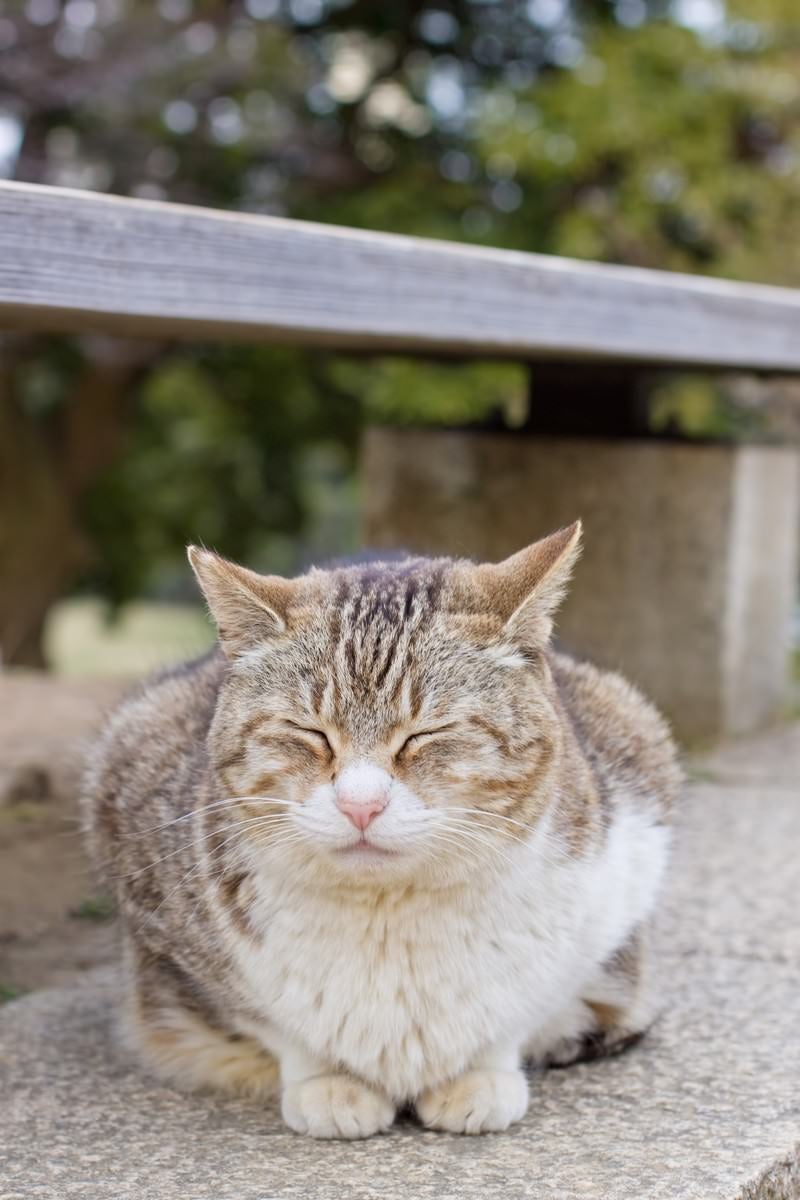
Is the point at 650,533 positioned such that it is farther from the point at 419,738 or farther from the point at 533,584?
the point at 419,738

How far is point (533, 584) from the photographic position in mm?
2277

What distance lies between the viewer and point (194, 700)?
2951 mm

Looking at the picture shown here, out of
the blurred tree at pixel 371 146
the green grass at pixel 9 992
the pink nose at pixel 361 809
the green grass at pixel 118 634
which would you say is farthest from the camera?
the green grass at pixel 118 634

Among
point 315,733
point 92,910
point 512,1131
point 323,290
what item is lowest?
point 92,910

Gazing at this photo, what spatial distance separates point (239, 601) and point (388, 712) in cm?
32

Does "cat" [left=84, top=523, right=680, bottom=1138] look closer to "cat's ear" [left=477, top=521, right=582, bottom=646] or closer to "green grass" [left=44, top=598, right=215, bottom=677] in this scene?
"cat's ear" [left=477, top=521, right=582, bottom=646]

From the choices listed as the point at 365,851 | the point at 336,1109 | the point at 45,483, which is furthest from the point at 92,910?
the point at 45,483

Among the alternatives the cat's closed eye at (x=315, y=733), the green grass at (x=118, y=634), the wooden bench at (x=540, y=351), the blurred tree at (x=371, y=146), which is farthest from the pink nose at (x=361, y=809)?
the green grass at (x=118, y=634)

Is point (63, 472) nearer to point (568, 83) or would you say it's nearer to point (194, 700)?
point (568, 83)

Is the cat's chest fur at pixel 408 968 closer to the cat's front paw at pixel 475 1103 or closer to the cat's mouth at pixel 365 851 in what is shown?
the cat's front paw at pixel 475 1103

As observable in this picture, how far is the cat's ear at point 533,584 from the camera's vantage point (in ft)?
7.48

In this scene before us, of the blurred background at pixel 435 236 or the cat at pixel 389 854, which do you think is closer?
the cat at pixel 389 854

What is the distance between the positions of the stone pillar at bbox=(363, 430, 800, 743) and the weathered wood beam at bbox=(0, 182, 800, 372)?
0.81 m

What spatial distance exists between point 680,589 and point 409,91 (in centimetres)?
633
